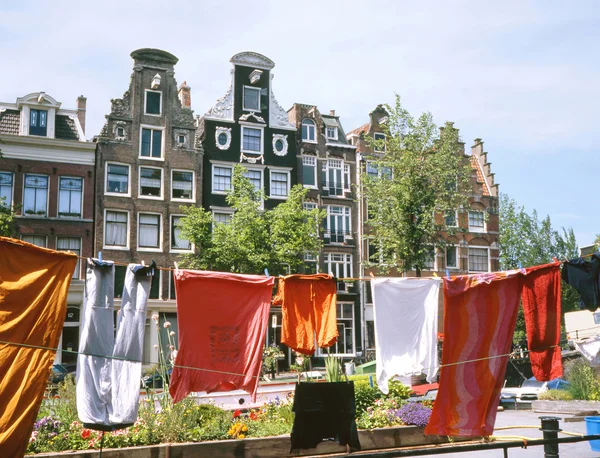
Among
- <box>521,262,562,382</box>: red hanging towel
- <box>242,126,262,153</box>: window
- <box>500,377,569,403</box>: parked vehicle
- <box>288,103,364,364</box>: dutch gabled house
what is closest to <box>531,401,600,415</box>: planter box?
<box>500,377,569,403</box>: parked vehicle

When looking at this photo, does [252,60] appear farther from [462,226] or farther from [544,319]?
[544,319]

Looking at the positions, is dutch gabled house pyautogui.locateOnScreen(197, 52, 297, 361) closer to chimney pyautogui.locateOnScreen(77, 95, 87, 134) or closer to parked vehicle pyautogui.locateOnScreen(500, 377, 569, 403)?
chimney pyautogui.locateOnScreen(77, 95, 87, 134)

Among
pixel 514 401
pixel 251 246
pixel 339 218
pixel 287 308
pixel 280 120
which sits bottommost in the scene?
pixel 514 401

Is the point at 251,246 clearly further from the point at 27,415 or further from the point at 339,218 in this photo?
the point at 27,415

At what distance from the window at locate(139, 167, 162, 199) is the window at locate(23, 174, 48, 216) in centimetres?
539

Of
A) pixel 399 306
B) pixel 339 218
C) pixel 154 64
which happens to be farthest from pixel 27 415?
pixel 339 218

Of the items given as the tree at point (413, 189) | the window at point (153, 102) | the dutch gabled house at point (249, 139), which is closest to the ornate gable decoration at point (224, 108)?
the dutch gabled house at point (249, 139)

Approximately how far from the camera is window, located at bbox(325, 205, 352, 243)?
4581 cm

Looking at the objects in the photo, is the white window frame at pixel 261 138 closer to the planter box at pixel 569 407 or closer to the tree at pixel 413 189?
the tree at pixel 413 189

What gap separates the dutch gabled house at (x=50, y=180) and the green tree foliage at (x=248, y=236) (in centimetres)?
607

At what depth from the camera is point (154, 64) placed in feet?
133

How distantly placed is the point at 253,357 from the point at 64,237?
97.4 feet

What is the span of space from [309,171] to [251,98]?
631 centimetres

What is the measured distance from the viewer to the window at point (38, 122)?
37.5 metres
